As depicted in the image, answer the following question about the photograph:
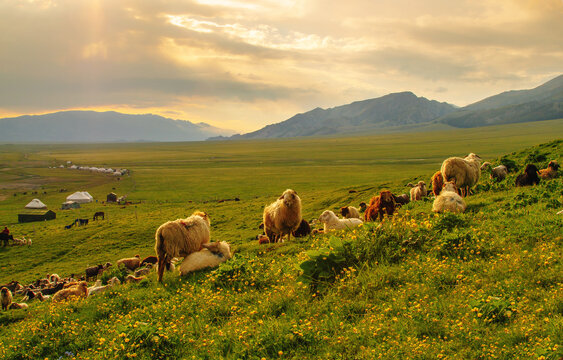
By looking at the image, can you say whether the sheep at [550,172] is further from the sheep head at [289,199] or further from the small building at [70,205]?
the small building at [70,205]

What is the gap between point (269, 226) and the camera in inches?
658

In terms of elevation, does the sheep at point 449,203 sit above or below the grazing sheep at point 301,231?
above

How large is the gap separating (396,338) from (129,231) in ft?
118

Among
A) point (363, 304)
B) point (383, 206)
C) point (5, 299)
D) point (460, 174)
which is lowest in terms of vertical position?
point (5, 299)

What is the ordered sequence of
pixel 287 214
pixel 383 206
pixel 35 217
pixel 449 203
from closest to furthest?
pixel 449 203 < pixel 383 206 < pixel 287 214 < pixel 35 217

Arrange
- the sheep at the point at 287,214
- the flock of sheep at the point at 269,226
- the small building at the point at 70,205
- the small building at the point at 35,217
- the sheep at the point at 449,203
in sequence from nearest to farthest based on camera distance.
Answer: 1. the flock of sheep at the point at 269,226
2. the sheep at the point at 449,203
3. the sheep at the point at 287,214
4. the small building at the point at 35,217
5. the small building at the point at 70,205

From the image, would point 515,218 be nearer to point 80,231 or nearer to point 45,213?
point 80,231

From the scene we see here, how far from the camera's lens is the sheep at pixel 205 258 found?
1056 centimetres

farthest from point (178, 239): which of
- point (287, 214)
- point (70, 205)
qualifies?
point (70, 205)

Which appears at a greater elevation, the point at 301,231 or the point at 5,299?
the point at 301,231

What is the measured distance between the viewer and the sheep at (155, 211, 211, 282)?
11320 millimetres

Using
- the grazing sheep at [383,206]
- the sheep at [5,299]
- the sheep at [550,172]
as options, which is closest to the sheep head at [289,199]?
the grazing sheep at [383,206]

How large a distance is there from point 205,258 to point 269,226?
6237 mm

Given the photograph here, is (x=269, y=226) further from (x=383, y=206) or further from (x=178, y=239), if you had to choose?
(x=178, y=239)
